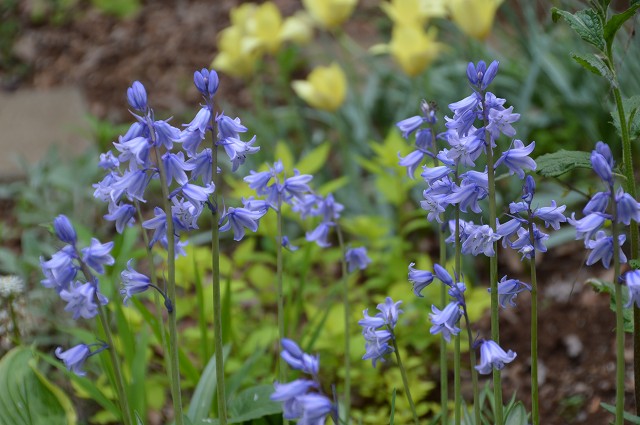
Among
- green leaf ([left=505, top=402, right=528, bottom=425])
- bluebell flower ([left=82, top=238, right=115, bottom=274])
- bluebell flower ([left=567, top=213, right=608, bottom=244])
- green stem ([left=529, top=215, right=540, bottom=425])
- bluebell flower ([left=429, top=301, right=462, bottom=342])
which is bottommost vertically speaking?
green leaf ([left=505, top=402, right=528, bottom=425])

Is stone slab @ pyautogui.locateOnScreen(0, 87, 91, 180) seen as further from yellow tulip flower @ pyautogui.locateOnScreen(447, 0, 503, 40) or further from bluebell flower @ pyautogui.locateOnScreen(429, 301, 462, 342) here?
bluebell flower @ pyautogui.locateOnScreen(429, 301, 462, 342)

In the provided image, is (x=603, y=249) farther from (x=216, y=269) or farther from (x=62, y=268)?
(x=62, y=268)

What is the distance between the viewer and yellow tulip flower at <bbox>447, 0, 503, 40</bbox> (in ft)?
12.0

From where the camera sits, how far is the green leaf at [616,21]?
1.65 m

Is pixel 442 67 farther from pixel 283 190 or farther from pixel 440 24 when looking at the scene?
pixel 283 190

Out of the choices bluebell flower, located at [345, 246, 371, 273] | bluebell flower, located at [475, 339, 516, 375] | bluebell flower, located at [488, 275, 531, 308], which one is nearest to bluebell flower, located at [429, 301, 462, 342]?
bluebell flower, located at [475, 339, 516, 375]

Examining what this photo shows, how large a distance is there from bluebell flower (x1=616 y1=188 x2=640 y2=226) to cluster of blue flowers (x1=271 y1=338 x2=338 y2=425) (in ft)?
1.93

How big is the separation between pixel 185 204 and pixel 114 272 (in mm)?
1082

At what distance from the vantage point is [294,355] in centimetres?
135

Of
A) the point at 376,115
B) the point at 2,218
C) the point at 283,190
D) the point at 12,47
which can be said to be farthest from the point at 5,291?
the point at 12,47

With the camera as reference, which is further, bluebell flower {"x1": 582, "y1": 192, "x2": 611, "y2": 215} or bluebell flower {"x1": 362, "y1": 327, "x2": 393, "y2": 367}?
bluebell flower {"x1": 362, "y1": 327, "x2": 393, "y2": 367}

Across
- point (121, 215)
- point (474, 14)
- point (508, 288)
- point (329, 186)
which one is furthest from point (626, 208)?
point (474, 14)

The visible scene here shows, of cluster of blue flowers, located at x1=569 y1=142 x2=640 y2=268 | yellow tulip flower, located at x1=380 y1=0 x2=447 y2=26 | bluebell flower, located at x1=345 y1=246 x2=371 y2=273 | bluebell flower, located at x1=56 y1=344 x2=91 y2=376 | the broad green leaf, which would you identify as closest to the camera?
cluster of blue flowers, located at x1=569 y1=142 x2=640 y2=268

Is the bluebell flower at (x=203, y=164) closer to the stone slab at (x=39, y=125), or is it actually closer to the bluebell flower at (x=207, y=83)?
the bluebell flower at (x=207, y=83)
